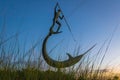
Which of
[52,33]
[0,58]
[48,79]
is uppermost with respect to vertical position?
[52,33]

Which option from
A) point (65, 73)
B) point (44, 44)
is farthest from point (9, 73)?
point (65, 73)

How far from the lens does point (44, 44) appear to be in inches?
238

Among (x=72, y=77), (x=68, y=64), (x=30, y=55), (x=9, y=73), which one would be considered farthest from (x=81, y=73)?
(x=9, y=73)

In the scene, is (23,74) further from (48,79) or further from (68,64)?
(68,64)

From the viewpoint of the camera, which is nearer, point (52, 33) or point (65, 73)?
point (52, 33)

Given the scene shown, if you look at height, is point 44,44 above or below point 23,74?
above

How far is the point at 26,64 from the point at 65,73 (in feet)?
2.85

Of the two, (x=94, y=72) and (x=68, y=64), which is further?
(x=94, y=72)

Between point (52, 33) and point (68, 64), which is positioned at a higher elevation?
point (52, 33)

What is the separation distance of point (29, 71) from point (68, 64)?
0.81m

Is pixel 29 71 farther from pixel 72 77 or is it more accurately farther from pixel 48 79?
pixel 72 77

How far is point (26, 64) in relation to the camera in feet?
21.6

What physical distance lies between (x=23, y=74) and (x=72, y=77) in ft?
3.58

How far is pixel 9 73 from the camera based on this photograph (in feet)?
19.9
